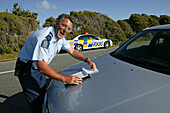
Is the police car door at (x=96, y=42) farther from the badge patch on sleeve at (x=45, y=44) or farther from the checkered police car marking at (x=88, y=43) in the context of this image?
the badge patch on sleeve at (x=45, y=44)

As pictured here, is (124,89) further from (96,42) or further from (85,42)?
(96,42)

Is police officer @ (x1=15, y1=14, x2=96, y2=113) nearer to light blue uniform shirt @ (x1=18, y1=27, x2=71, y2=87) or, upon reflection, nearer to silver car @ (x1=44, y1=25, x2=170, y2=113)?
light blue uniform shirt @ (x1=18, y1=27, x2=71, y2=87)

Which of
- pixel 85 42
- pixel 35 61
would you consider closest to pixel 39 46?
pixel 35 61

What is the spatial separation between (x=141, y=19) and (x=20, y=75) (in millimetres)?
21522

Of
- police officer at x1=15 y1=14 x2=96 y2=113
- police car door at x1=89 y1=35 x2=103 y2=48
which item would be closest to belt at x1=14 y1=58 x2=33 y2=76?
police officer at x1=15 y1=14 x2=96 y2=113

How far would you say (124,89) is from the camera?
127 centimetres

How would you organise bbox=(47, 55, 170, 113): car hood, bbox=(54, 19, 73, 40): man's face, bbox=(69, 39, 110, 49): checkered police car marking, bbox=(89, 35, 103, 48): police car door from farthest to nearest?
bbox=(89, 35, 103, 48): police car door → bbox=(69, 39, 110, 49): checkered police car marking → bbox=(54, 19, 73, 40): man's face → bbox=(47, 55, 170, 113): car hood

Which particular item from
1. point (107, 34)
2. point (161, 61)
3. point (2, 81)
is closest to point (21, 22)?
point (2, 81)

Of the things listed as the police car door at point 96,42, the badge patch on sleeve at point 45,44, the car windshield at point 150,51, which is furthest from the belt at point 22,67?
the police car door at point 96,42

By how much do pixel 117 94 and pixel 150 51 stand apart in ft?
3.83

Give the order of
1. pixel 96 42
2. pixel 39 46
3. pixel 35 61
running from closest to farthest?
pixel 39 46
pixel 35 61
pixel 96 42

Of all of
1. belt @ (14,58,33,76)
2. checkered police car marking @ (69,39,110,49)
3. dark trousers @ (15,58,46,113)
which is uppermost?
checkered police car marking @ (69,39,110,49)

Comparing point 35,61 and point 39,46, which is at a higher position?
point 39,46

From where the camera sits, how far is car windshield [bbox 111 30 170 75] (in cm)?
166
